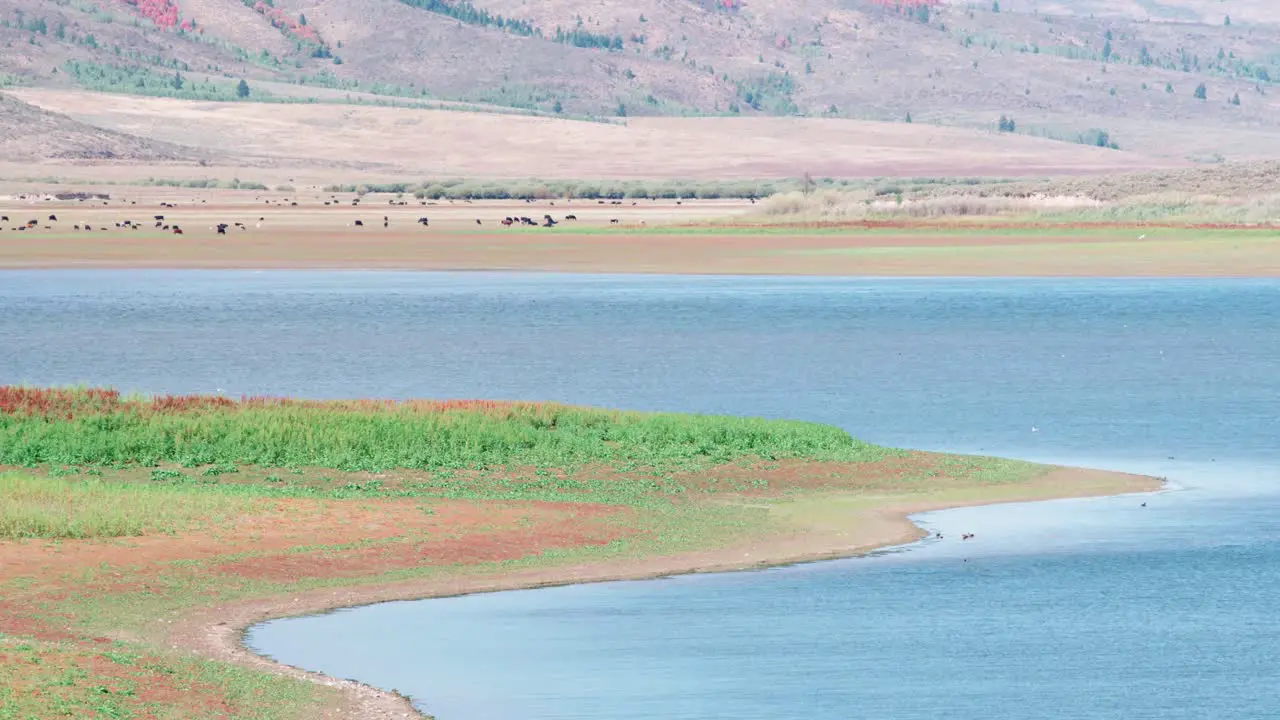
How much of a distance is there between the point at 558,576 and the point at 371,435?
6.92 meters

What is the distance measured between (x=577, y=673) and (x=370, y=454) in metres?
10.2

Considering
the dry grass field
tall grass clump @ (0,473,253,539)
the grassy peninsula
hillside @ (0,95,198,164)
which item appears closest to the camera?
the grassy peninsula

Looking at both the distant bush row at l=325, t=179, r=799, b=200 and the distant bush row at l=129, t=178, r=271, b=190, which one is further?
the distant bush row at l=129, t=178, r=271, b=190

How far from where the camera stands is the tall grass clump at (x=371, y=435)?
2489cm

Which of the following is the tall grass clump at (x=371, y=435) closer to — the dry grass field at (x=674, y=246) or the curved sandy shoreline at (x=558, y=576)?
the curved sandy shoreline at (x=558, y=576)

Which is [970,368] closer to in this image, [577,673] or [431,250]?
[577,673]

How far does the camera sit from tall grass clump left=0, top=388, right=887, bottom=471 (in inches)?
980

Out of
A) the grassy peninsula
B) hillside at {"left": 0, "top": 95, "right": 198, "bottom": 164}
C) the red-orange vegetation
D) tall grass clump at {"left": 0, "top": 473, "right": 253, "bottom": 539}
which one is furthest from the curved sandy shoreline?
hillside at {"left": 0, "top": 95, "right": 198, "bottom": 164}

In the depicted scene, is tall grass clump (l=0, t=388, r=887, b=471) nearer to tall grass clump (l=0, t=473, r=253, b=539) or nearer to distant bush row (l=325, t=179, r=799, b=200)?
tall grass clump (l=0, t=473, r=253, b=539)

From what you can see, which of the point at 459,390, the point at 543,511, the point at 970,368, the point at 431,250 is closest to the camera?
the point at 543,511

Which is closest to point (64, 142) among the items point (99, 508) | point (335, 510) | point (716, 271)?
point (716, 271)

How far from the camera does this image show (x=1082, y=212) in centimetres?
9519

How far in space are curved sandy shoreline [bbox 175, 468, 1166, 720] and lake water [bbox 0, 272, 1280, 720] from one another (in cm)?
28

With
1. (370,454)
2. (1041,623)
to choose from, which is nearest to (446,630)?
(1041,623)
